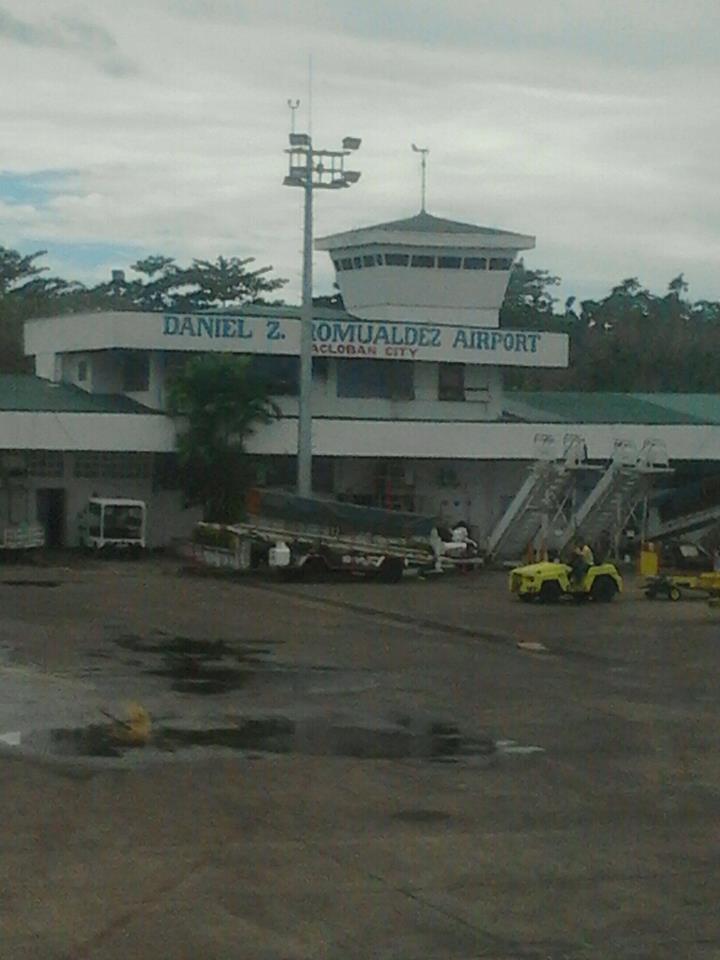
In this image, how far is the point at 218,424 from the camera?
189ft

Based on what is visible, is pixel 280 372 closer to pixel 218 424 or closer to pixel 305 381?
pixel 218 424

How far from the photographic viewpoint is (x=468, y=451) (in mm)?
60750

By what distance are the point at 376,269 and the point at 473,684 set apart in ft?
136

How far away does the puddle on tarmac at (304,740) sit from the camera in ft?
68.0

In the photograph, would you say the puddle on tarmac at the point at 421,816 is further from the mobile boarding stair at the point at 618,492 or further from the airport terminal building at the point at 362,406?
the airport terminal building at the point at 362,406

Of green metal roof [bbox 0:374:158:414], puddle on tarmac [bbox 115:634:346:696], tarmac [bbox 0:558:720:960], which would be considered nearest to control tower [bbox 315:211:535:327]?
green metal roof [bbox 0:374:158:414]

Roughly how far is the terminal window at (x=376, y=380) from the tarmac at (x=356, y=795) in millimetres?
27647

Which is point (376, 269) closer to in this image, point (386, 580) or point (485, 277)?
point (485, 277)

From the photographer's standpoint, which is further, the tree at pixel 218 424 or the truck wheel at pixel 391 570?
the tree at pixel 218 424

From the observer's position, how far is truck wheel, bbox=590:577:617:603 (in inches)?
1730

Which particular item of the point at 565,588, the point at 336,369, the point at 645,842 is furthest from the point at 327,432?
the point at 645,842

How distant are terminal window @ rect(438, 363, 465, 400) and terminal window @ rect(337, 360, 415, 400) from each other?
1.14 meters

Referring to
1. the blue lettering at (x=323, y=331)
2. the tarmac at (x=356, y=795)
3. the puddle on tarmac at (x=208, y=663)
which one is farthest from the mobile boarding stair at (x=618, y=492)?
the puddle on tarmac at (x=208, y=663)

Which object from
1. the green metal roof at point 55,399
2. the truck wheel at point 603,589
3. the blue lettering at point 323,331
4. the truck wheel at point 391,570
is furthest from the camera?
the blue lettering at point 323,331
